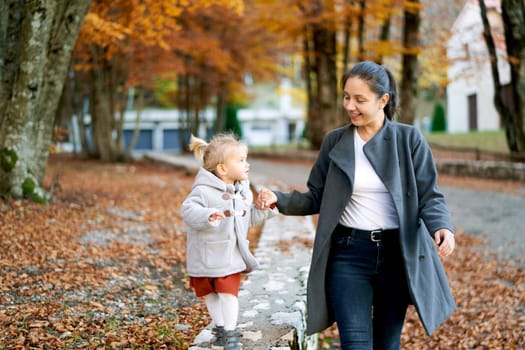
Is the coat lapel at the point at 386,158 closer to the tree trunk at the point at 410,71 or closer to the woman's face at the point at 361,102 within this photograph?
the woman's face at the point at 361,102

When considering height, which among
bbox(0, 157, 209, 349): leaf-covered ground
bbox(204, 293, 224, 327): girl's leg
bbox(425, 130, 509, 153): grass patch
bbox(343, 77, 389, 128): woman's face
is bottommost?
bbox(0, 157, 209, 349): leaf-covered ground

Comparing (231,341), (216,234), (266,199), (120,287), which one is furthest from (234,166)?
(120,287)

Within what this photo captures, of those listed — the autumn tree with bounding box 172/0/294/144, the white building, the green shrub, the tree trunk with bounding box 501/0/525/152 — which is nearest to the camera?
the tree trunk with bounding box 501/0/525/152

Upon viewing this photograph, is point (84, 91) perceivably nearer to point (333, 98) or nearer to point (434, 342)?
point (333, 98)

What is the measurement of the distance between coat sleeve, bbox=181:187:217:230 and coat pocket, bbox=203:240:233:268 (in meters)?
0.16

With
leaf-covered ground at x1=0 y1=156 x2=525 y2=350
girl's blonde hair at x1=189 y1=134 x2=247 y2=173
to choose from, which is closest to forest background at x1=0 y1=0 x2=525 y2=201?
leaf-covered ground at x1=0 y1=156 x2=525 y2=350

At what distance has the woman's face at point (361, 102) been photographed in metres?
3.42

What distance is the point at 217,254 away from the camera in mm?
3666

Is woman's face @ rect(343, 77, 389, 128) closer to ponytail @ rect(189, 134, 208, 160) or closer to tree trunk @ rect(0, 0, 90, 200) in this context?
ponytail @ rect(189, 134, 208, 160)

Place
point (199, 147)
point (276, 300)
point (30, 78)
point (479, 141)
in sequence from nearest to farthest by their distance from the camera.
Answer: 1. point (199, 147)
2. point (276, 300)
3. point (30, 78)
4. point (479, 141)

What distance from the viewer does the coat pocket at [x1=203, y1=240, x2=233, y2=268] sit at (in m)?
3.65

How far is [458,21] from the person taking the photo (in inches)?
1185

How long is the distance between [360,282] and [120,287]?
306cm

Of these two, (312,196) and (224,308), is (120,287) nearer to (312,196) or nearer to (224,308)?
(224,308)
